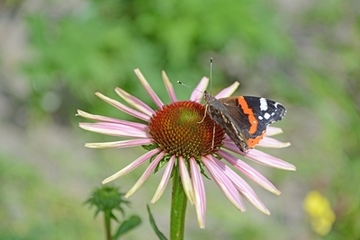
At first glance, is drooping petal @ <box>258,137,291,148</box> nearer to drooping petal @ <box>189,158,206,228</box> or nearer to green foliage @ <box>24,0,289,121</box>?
drooping petal @ <box>189,158,206,228</box>

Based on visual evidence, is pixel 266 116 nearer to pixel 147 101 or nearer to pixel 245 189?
pixel 245 189

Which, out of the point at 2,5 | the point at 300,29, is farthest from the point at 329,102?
the point at 2,5

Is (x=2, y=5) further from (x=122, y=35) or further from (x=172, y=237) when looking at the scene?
(x=172, y=237)

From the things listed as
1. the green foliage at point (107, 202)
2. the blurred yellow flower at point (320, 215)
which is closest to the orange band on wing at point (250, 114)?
the green foliage at point (107, 202)

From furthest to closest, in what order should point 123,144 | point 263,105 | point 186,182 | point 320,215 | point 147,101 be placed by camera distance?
point 147,101 < point 320,215 < point 263,105 < point 123,144 < point 186,182

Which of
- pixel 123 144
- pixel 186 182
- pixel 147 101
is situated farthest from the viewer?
pixel 147 101

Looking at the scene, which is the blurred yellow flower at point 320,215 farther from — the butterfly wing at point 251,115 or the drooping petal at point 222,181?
the drooping petal at point 222,181

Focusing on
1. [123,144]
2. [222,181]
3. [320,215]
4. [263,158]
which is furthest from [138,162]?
[320,215]
